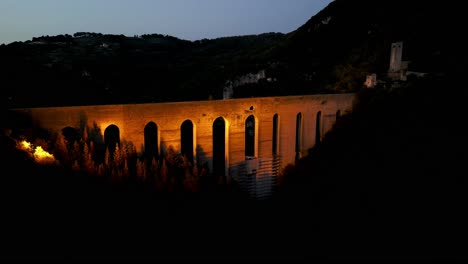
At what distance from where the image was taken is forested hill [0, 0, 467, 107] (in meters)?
32.2

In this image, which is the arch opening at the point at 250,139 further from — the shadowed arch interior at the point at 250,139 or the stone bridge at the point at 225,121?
the stone bridge at the point at 225,121

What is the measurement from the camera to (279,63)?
168ft

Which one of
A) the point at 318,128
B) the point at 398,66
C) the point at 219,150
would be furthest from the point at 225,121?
the point at 398,66

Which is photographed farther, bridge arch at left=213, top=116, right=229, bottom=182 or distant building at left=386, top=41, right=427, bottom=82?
distant building at left=386, top=41, right=427, bottom=82

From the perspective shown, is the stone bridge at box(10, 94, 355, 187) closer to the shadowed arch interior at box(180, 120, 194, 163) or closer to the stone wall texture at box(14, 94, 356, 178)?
the stone wall texture at box(14, 94, 356, 178)

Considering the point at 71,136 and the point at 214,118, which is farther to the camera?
the point at 214,118

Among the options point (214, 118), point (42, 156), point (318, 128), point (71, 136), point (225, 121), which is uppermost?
point (214, 118)

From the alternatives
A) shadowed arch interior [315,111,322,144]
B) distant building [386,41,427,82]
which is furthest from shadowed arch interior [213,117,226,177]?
distant building [386,41,427,82]

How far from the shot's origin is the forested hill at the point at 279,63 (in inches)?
1268

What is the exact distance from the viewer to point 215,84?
56344 mm

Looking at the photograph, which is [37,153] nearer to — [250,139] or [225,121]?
[225,121]

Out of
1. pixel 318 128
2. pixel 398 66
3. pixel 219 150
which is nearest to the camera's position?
pixel 318 128

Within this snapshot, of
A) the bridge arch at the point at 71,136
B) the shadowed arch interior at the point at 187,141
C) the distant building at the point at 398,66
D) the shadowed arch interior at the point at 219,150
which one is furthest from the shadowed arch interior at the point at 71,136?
the distant building at the point at 398,66

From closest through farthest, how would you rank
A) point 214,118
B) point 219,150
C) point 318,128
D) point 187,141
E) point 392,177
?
1. point 214,118
2. point 392,177
3. point 318,128
4. point 219,150
5. point 187,141
